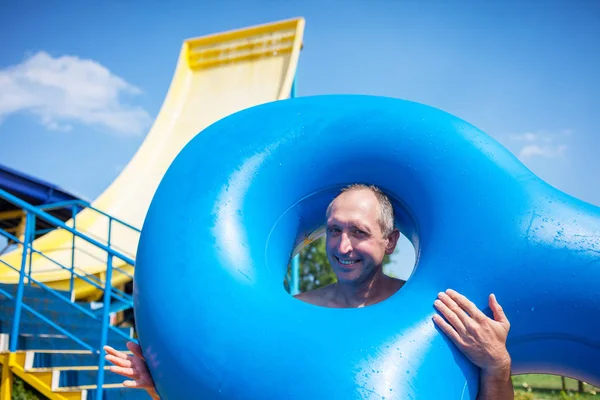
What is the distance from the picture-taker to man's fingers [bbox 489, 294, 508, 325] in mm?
1314

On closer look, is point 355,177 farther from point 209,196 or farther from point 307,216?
point 209,196

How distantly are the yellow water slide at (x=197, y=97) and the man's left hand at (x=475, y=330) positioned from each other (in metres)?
5.46

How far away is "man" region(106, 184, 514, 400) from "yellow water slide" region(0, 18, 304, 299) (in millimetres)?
4996

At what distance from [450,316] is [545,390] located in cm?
740

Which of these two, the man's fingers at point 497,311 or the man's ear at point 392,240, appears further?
the man's ear at point 392,240

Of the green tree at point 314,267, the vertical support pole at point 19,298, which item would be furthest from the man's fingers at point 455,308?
the green tree at point 314,267

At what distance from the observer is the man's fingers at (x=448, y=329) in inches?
50.7

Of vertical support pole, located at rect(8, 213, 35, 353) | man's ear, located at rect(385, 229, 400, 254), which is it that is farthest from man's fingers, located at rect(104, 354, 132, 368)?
vertical support pole, located at rect(8, 213, 35, 353)

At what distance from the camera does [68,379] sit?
3.71m

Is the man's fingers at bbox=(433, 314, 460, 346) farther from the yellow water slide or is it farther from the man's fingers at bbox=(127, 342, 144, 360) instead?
the yellow water slide

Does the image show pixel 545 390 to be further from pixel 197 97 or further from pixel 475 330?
pixel 475 330

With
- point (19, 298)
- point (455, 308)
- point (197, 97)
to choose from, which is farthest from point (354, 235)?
point (197, 97)

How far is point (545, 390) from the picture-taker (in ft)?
25.3

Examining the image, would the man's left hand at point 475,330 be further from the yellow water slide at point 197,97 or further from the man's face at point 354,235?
the yellow water slide at point 197,97
